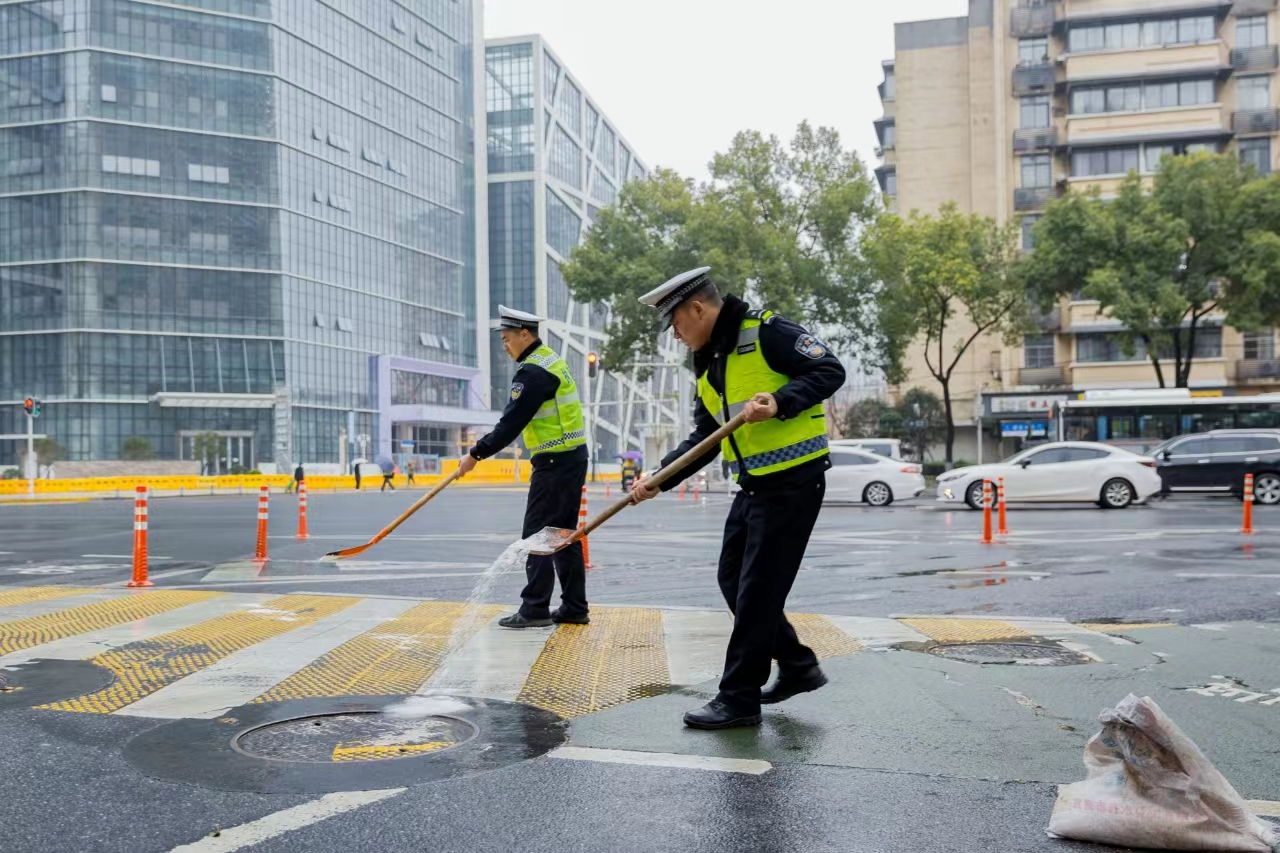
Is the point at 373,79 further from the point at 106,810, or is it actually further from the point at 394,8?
the point at 106,810

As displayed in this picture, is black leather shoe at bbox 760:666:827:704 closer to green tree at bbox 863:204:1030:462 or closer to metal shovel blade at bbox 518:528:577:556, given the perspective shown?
metal shovel blade at bbox 518:528:577:556

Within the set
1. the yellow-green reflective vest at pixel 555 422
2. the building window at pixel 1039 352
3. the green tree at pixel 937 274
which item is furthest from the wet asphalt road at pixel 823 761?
the building window at pixel 1039 352

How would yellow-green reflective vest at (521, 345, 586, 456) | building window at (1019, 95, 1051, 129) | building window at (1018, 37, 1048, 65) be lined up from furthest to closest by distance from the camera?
building window at (1018, 37, 1048, 65) → building window at (1019, 95, 1051, 129) → yellow-green reflective vest at (521, 345, 586, 456)

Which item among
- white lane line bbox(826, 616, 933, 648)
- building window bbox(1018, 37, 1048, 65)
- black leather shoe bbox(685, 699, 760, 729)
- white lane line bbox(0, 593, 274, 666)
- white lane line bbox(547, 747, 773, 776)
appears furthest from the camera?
building window bbox(1018, 37, 1048, 65)

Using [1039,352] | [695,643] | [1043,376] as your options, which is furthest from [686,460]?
[1039,352]

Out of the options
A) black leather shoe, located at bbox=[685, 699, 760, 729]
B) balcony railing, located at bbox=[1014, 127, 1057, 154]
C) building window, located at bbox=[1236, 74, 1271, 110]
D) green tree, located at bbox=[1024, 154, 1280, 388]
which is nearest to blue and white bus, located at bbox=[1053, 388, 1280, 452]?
green tree, located at bbox=[1024, 154, 1280, 388]

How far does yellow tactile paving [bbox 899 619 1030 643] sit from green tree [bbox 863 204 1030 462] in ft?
106

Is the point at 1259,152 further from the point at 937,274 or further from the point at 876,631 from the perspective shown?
the point at 876,631

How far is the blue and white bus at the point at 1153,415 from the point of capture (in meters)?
30.6

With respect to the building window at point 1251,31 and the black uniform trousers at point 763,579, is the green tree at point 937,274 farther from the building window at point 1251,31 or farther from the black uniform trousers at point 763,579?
the black uniform trousers at point 763,579

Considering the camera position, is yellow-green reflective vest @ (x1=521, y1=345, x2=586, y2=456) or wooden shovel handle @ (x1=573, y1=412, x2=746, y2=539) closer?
wooden shovel handle @ (x1=573, y1=412, x2=746, y2=539)

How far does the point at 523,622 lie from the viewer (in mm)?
7137

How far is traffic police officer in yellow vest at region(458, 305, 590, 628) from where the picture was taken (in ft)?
23.1

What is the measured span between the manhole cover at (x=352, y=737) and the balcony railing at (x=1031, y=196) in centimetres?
5124
